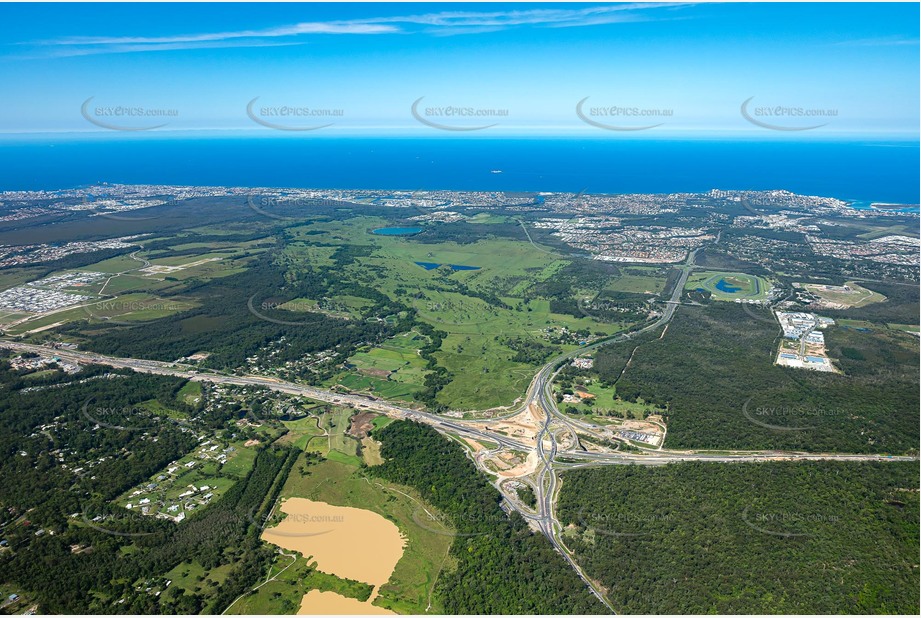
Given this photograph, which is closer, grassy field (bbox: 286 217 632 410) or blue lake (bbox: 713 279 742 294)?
grassy field (bbox: 286 217 632 410)

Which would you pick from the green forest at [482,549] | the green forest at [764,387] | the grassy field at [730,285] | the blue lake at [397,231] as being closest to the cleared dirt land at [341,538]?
the green forest at [482,549]

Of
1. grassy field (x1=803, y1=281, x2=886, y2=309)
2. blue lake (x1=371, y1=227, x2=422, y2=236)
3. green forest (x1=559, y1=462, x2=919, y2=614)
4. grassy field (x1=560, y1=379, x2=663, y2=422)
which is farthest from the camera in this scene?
blue lake (x1=371, y1=227, x2=422, y2=236)

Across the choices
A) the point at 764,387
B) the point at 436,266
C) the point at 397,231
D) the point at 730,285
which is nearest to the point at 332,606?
the point at 764,387

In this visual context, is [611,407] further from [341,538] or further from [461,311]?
[461,311]

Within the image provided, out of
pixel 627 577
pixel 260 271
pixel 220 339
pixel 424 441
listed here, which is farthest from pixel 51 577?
pixel 260 271

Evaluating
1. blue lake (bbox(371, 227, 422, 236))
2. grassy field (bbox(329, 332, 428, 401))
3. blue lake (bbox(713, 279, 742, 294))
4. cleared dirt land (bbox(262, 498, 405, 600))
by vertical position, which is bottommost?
blue lake (bbox(713, 279, 742, 294))

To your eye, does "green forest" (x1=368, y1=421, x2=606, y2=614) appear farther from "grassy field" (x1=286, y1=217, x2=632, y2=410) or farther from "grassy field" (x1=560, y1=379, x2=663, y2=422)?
"grassy field" (x1=560, y1=379, x2=663, y2=422)

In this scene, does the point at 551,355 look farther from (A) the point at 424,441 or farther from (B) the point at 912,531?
(B) the point at 912,531

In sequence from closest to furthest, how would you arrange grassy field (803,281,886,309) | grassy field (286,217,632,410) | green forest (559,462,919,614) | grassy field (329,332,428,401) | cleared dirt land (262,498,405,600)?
1. green forest (559,462,919,614)
2. cleared dirt land (262,498,405,600)
3. grassy field (329,332,428,401)
4. grassy field (286,217,632,410)
5. grassy field (803,281,886,309)

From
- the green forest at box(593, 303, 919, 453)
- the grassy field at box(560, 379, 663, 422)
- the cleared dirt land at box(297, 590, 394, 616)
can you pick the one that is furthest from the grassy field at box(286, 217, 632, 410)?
the cleared dirt land at box(297, 590, 394, 616)
